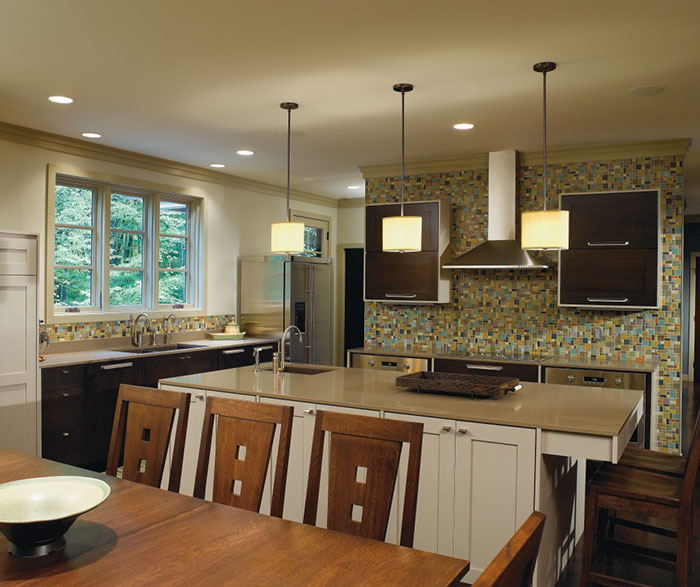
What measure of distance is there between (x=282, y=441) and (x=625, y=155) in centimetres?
416

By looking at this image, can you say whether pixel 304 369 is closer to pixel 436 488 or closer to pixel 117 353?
pixel 436 488

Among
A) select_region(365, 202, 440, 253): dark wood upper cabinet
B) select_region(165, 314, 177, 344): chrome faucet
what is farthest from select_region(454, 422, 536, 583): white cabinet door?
select_region(165, 314, 177, 344): chrome faucet

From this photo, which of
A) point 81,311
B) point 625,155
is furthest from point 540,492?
point 81,311

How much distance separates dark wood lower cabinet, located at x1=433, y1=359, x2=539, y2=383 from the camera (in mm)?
4945

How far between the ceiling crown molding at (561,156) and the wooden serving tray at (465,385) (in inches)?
101

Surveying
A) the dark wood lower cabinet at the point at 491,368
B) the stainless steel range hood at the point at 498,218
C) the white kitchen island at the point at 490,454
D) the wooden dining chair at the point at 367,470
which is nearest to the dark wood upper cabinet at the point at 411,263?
the stainless steel range hood at the point at 498,218

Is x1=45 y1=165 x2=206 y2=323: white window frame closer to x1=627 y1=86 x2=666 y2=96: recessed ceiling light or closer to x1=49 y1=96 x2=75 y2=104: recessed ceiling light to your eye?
x1=49 y1=96 x2=75 y2=104: recessed ceiling light

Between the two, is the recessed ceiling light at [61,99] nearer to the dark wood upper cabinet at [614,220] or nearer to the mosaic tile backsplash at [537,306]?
the mosaic tile backsplash at [537,306]

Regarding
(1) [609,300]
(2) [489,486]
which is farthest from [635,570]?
(1) [609,300]

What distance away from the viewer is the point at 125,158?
5.57 meters

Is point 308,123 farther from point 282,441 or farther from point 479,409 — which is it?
point 282,441

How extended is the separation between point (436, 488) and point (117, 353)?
124 inches

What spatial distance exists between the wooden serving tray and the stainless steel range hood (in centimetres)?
185

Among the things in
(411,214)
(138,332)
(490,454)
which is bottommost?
(490,454)
